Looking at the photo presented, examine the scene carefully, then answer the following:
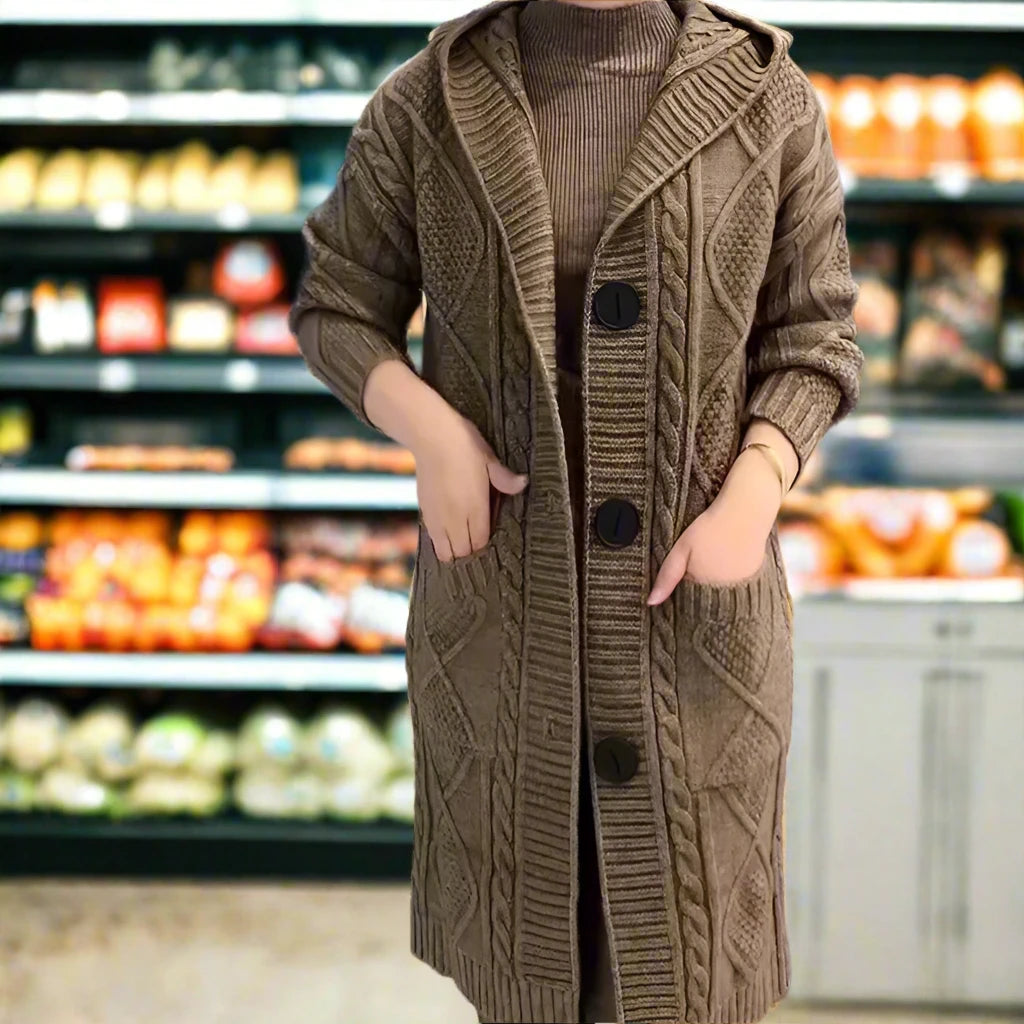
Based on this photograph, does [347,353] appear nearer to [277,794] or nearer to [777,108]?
[777,108]

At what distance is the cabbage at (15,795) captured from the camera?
3.14 metres

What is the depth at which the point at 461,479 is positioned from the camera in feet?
3.76

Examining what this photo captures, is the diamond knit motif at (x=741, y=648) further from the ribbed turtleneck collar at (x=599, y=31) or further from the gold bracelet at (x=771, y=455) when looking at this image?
the ribbed turtleneck collar at (x=599, y=31)

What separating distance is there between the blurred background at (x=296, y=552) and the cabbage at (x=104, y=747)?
1 centimetres

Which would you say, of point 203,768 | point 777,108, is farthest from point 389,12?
point 777,108

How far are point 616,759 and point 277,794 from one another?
210 centimetres

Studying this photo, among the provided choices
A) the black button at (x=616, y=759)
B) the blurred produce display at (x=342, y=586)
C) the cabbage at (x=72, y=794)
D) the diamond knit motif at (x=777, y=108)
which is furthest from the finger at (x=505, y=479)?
the cabbage at (x=72, y=794)

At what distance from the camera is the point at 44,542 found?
10.7ft

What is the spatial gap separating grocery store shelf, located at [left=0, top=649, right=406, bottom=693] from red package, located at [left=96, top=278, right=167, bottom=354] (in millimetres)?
678

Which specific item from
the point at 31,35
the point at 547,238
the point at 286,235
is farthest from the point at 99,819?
the point at 547,238

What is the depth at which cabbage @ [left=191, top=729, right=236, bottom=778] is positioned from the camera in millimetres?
3123

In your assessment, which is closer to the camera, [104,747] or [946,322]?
[946,322]

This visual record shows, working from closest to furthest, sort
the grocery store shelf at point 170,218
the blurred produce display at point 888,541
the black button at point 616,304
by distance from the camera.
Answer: the black button at point 616,304 → the blurred produce display at point 888,541 → the grocery store shelf at point 170,218

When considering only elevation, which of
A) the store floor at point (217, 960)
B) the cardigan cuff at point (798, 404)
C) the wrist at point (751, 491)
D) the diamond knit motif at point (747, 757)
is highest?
the cardigan cuff at point (798, 404)
